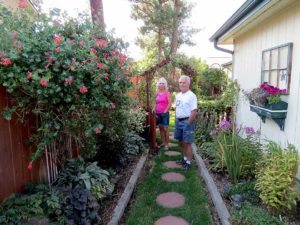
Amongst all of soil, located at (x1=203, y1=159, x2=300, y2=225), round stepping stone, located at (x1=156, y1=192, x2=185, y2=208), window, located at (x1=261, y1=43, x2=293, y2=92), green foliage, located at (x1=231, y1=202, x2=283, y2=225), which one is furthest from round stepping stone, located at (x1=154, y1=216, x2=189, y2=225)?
window, located at (x1=261, y1=43, x2=293, y2=92)

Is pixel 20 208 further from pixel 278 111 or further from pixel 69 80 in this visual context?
pixel 278 111

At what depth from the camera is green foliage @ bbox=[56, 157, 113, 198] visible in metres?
3.10

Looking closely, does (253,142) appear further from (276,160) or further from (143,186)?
(143,186)

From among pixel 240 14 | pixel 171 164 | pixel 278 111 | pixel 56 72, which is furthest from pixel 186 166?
pixel 56 72

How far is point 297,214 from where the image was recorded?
2852 mm

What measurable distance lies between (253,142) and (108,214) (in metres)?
2.59

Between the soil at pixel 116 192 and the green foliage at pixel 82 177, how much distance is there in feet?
0.49

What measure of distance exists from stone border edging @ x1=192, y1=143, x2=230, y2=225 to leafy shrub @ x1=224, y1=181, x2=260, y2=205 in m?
0.16

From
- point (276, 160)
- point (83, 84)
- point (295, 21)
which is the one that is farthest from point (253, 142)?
point (83, 84)

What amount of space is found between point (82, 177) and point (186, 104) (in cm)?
228

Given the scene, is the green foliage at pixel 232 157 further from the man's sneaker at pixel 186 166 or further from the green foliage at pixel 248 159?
the man's sneaker at pixel 186 166

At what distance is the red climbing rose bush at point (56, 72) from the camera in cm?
223

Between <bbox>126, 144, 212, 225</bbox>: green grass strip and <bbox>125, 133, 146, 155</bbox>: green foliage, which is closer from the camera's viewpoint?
<bbox>126, 144, 212, 225</bbox>: green grass strip

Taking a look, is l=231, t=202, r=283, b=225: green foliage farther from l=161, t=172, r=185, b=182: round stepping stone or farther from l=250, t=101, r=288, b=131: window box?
l=161, t=172, r=185, b=182: round stepping stone
